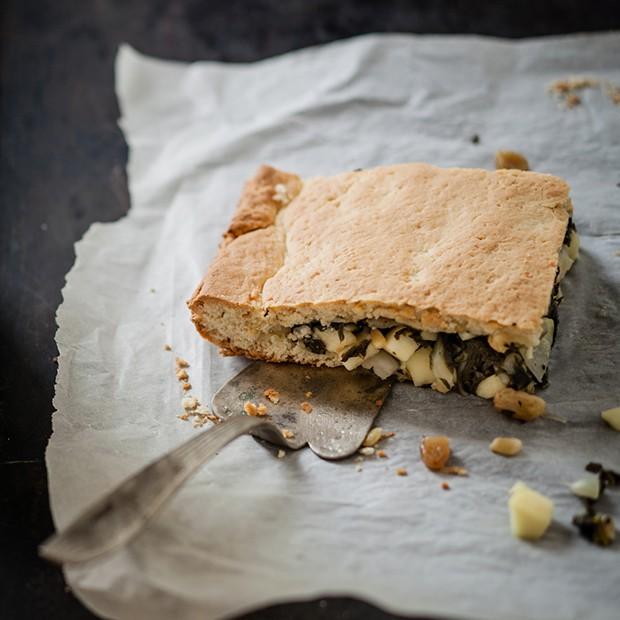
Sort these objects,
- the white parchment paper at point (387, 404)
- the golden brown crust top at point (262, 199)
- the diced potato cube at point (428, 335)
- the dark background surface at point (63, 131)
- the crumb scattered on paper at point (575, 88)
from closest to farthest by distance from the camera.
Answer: the white parchment paper at point (387, 404), the dark background surface at point (63, 131), the diced potato cube at point (428, 335), the golden brown crust top at point (262, 199), the crumb scattered on paper at point (575, 88)

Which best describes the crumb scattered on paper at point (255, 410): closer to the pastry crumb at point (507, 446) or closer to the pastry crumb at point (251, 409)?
the pastry crumb at point (251, 409)

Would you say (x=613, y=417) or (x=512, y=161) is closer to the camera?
(x=613, y=417)

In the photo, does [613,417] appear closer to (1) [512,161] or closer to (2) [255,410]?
(2) [255,410]

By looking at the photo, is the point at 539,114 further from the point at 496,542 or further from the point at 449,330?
the point at 496,542

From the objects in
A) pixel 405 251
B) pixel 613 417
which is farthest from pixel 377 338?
pixel 613 417

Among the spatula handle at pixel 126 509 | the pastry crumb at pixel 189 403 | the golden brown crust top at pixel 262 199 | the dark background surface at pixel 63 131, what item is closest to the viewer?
the spatula handle at pixel 126 509

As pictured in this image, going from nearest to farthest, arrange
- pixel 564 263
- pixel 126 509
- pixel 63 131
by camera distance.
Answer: pixel 126 509 → pixel 564 263 → pixel 63 131

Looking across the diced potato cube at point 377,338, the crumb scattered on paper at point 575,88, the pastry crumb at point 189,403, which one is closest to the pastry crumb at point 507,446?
the diced potato cube at point 377,338

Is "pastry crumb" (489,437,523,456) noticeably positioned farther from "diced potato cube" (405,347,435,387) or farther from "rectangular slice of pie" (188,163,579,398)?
"diced potato cube" (405,347,435,387)
